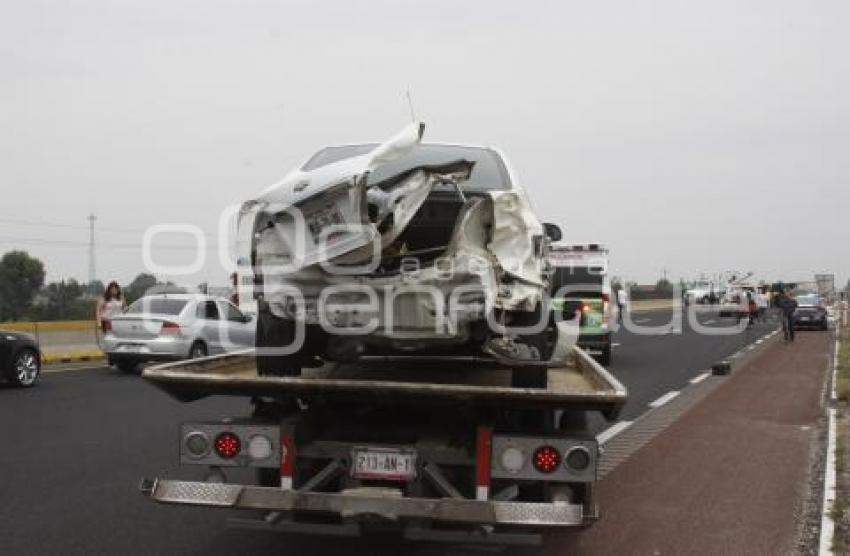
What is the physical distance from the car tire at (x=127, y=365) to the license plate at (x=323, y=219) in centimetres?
1430

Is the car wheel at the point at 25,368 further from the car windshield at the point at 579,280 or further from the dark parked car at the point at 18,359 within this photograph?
the car windshield at the point at 579,280

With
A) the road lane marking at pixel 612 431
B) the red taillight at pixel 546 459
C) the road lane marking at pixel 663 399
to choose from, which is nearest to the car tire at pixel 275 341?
the red taillight at pixel 546 459

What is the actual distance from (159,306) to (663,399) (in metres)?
9.58

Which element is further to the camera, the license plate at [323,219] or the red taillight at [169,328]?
the red taillight at [169,328]

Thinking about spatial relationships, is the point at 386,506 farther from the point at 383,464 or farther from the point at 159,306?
the point at 159,306

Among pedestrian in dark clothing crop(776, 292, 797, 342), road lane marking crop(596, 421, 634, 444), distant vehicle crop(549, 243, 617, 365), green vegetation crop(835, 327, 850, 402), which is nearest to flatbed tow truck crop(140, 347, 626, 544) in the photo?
road lane marking crop(596, 421, 634, 444)

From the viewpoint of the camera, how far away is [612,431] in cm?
1141

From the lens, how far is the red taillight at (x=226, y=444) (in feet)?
18.6

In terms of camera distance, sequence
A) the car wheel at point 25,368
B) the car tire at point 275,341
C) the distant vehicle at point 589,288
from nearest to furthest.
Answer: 1. the car tire at point 275,341
2. the car wheel at point 25,368
3. the distant vehicle at point 589,288

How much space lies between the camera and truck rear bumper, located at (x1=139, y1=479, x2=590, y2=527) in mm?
5074

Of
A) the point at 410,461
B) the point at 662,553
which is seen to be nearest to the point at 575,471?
the point at 410,461

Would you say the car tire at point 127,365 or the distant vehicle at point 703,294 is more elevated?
the distant vehicle at point 703,294

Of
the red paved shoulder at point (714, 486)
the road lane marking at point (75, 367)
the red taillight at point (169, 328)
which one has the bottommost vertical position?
the red paved shoulder at point (714, 486)

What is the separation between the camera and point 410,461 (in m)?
5.40
